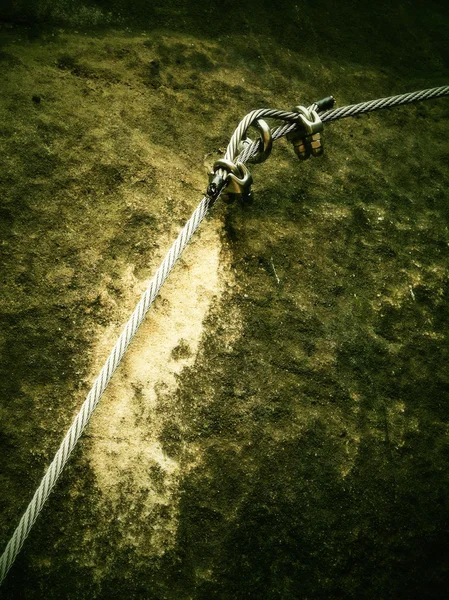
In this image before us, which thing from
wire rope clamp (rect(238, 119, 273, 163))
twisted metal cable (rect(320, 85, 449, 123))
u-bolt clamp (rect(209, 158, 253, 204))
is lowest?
u-bolt clamp (rect(209, 158, 253, 204))

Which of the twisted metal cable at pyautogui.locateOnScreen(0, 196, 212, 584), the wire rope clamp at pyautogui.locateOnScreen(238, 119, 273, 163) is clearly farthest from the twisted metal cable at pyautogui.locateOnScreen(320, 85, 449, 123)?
the twisted metal cable at pyautogui.locateOnScreen(0, 196, 212, 584)

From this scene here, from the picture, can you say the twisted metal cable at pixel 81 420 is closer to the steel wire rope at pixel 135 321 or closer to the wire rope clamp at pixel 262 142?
the steel wire rope at pixel 135 321

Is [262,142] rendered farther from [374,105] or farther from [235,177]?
[374,105]

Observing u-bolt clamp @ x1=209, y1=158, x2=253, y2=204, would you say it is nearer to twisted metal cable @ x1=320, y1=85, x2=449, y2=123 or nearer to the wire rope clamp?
the wire rope clamp

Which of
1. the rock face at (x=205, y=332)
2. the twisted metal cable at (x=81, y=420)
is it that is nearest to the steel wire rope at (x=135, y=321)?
the twisted metal cable at (x=81, y=420)

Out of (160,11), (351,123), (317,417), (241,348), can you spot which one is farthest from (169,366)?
(160,11)

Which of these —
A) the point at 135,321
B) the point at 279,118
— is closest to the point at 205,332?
the point at 135,321
